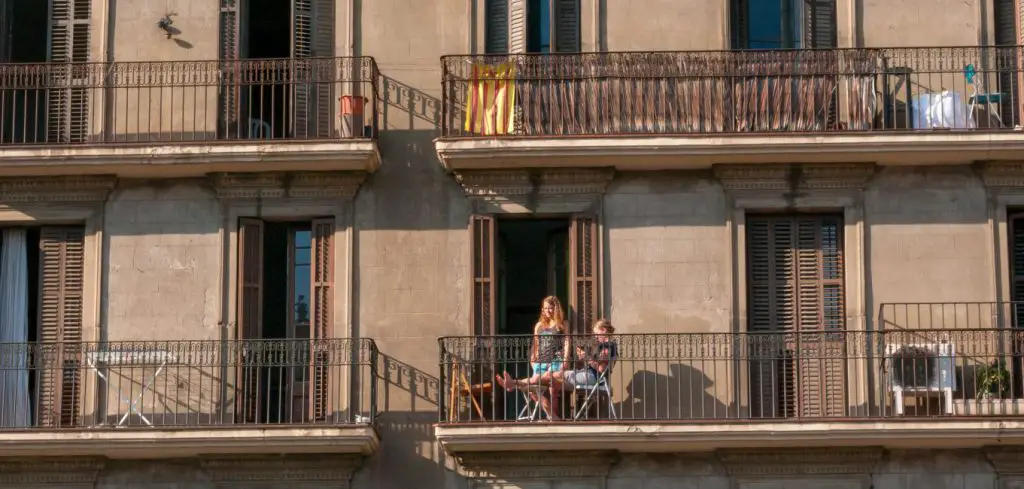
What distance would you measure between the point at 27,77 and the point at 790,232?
935 cm

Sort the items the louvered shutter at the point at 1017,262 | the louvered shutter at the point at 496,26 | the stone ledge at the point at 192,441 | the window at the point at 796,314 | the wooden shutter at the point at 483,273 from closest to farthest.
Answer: the stone ledge at the point at 192,441
the window at the point at 796,314
the wooden shutter at the point at 483,273
the louvered shutter at the point at 1017,262
the louvered shutter at the point at 496,26

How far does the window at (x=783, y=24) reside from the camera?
29469 millimetres

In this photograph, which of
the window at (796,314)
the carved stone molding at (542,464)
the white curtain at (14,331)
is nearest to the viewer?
the carved stone molding at (542,464)

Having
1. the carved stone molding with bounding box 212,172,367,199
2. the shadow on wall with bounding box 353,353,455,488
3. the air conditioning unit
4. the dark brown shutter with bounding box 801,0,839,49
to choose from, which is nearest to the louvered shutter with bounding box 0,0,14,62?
the carved stone molding with bounding box 212,172,367,199

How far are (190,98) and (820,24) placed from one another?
25.2 feet

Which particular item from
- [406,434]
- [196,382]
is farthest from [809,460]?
[196,382]

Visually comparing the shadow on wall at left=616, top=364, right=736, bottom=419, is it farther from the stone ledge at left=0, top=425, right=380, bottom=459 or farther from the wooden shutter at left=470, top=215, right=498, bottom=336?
the stone ledge at left=0, top=425, right=380, bottom=459

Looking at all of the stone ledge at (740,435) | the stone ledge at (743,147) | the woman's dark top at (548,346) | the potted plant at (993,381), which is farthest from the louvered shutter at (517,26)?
the potted plant at (993,381)

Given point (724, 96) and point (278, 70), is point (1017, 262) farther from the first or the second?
point (278, 70)

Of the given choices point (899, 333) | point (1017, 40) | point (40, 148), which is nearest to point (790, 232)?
point (899, 333)

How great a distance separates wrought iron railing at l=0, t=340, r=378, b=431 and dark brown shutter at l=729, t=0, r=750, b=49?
5.82m

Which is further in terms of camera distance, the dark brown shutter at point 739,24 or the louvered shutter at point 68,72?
the dark brown shutter at point 739,24

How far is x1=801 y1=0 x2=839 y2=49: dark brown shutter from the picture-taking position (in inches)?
1158

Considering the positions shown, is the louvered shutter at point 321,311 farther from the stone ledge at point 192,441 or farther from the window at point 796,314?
the window at point 796,314
